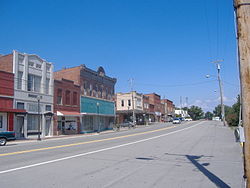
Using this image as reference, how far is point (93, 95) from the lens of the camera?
145 ft

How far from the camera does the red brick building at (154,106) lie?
8238cm

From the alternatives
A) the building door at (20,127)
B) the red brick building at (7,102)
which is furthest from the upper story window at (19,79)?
the building door at (20,127)

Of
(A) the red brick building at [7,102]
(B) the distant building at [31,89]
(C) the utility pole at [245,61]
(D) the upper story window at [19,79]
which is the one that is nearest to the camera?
(C) the utility pole at [245,61]

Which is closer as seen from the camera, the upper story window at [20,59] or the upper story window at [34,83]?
the upper story window at [20,59]

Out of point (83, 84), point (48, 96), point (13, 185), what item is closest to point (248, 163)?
point (13, 185)

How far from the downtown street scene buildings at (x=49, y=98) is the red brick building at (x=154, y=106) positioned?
104ft

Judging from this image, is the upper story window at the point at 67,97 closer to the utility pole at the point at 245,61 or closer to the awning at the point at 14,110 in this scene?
the awning at the point at 14,110

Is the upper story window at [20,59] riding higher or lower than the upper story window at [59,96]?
higher

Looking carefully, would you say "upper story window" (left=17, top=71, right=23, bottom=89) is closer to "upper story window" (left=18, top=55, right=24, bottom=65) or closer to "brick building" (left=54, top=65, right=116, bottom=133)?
"upper story window" (left=18, top=55, right=24, bottom=65)

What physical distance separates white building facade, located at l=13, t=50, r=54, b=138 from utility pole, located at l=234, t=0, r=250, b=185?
1008 inches

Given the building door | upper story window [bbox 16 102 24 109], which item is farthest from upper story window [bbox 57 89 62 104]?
the building door

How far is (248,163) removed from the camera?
4.28 m

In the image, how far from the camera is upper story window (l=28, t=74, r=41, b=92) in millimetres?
31197

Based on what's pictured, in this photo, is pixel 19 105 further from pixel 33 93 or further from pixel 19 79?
pixel 19 79
